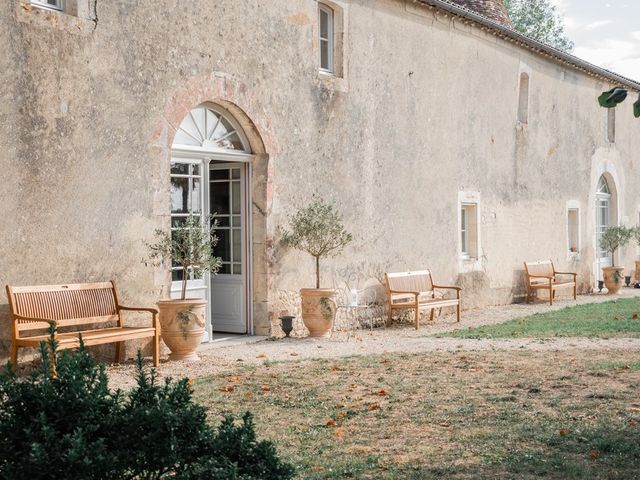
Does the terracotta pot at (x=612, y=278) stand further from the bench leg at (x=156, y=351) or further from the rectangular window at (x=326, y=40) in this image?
the bench leg at (x=156, y=351)

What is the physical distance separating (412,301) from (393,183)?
1.92 m

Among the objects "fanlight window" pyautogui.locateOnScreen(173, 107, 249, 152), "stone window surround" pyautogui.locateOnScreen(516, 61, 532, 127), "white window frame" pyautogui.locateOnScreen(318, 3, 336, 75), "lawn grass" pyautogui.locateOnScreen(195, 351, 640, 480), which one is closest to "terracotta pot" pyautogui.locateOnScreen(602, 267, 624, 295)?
"stone window surround" pyautogui.locateOnScreen(516, 61, 532, 127)

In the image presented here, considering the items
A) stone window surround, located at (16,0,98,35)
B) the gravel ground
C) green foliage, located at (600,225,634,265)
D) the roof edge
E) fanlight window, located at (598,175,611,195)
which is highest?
the roof edge

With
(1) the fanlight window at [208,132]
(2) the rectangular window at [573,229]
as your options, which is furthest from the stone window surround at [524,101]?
(1) the fanlight window at [208,132]

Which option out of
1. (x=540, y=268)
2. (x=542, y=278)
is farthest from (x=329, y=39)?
(x=540, y=268)

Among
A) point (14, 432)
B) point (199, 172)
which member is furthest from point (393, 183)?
point (14, 432)

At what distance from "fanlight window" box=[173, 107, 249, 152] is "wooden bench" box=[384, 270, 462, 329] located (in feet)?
11.5

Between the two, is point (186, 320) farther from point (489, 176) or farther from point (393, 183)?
point (489, 176)

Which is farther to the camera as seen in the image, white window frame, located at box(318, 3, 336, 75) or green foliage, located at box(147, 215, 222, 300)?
white window frame, located at box(318, 3, 336, 75)

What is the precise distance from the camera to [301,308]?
11727mm

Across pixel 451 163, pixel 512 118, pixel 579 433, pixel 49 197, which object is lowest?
pixel 579 433

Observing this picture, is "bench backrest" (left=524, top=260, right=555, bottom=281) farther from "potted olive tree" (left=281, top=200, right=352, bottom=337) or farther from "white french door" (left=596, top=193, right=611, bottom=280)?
"potted olive tree" (left=281, top=200, right=352, bottom=337)

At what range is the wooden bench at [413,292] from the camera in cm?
1320

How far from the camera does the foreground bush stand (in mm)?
3133
